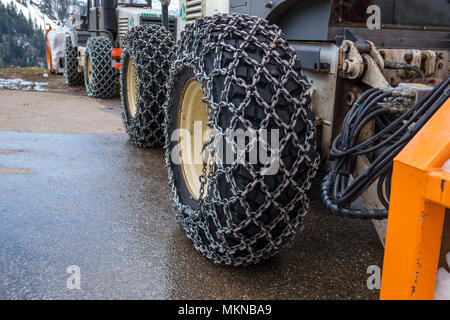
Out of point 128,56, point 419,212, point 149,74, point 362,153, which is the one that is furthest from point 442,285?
point 128,56

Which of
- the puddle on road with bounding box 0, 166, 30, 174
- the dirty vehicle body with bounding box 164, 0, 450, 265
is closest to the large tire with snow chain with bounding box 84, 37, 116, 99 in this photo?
the puddle on road with bounding box 0, 166, 30, 174

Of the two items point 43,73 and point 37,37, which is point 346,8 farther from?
point 37,37

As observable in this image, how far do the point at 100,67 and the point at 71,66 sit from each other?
2.85m

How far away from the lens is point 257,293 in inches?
80.5

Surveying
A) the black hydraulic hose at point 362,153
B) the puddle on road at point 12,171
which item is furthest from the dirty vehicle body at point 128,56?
the black hydraulic hose at point 362,153

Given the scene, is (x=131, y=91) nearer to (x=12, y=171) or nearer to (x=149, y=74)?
(x=149, y=74)

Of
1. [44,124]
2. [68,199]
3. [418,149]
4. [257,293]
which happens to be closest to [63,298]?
[257,293]

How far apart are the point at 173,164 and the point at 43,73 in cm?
1203

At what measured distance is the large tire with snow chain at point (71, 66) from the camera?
9.85 metres

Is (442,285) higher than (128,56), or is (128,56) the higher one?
(128,56)

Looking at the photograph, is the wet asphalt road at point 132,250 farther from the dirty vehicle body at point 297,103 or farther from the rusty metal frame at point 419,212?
the rusty metal frame at point 419,212

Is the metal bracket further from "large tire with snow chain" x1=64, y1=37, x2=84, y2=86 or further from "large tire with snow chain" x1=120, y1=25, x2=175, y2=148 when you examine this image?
"large tire with snow chain" x1=64, y1=37, x2=84, y2=86

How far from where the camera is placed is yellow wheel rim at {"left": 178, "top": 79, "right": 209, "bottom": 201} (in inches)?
105

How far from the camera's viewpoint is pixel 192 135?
111 inches
